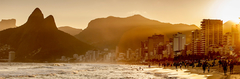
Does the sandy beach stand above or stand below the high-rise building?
below

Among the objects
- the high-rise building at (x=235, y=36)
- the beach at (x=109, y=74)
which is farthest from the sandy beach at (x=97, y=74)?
the high-rise building at (x=235, y=36)

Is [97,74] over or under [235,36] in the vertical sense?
under

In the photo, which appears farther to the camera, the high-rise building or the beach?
the high-rise building

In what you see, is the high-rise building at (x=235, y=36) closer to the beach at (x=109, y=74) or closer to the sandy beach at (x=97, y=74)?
the beach at (x=109, y=74)

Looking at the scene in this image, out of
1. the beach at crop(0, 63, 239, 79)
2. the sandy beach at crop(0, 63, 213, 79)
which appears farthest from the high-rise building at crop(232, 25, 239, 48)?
the sandy beach at crop(0, 63, 213, 79)

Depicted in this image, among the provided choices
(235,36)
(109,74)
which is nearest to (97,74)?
(109,74)

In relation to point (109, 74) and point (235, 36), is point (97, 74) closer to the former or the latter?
point (109, 74)

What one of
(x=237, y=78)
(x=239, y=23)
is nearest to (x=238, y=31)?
(x=239, y=23)

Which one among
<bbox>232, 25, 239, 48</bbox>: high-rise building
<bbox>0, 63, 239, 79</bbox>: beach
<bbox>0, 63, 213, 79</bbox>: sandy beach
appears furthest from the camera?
<bbox>232, 25, 239, 48</bbox>: high-rise building

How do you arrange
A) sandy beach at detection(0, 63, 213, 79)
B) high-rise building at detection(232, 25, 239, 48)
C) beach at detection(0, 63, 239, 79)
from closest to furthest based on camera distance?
beach at detection(0, 63, 239, 79)
sandy beach at detection(0, 63, 213, 79)
high-rise building at detection(232, 25, 239, 48)

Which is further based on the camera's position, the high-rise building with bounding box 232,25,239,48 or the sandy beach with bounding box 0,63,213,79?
the high-rise building with bounding box 232,25,239,48

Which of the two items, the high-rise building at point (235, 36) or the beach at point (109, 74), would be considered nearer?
the beach at point (109, 74)

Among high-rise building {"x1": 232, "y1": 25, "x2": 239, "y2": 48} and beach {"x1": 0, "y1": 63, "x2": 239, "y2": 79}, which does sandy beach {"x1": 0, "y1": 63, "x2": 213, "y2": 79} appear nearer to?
beach {"x1": 0, "y1": 63, "x2": 239, "y2": 79}

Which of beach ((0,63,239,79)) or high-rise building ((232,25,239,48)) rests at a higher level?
high-rise building ((232,25,239,48))
